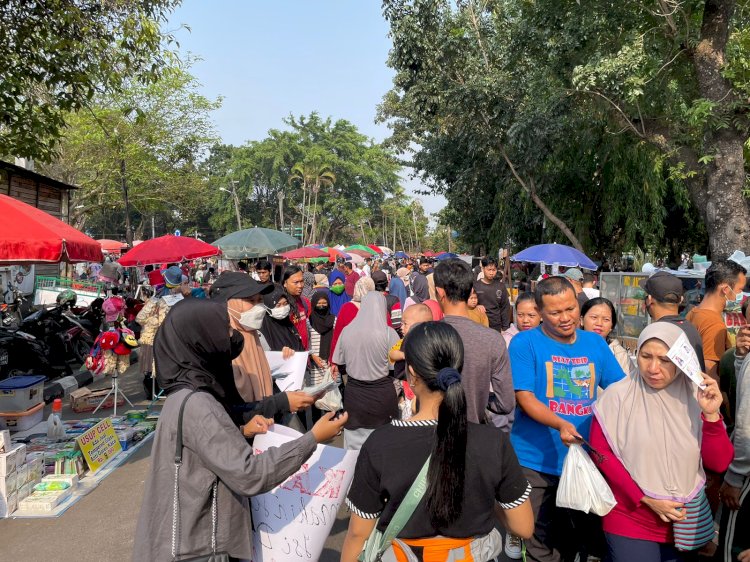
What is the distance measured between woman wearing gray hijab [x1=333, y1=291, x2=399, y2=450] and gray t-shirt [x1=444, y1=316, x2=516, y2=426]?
1.24 meters

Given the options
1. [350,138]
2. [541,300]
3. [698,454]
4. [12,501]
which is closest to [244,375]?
[541,300]

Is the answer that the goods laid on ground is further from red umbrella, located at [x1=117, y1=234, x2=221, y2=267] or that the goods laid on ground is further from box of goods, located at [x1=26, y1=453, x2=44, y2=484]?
red umbrella, located at [x1=117, y1=234, x2=221, y2=267]

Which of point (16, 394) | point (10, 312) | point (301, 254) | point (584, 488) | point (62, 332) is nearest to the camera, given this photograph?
point (584, 488)

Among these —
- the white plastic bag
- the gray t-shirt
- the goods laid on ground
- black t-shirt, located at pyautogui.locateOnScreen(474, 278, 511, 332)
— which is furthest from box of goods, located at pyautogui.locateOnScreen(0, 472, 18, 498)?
black t-shirt, located at pyautogui.locateOnScreen(474, 278, 511, 332)

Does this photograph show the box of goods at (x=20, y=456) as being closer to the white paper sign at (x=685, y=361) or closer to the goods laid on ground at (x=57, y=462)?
the goods laid on ground at (x=57, y=462)

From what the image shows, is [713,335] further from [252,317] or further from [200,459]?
[200,459]

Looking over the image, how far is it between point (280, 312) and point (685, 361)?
3.57 metres

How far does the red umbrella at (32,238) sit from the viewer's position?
4629 millimetres

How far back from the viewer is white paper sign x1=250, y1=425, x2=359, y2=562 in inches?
100

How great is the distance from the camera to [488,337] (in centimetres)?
322

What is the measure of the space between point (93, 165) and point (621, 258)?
2341cm

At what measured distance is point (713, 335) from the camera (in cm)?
405

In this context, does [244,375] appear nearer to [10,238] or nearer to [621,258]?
[10,238]

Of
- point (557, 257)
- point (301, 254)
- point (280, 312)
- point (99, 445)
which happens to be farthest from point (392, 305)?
point (301, 254)
